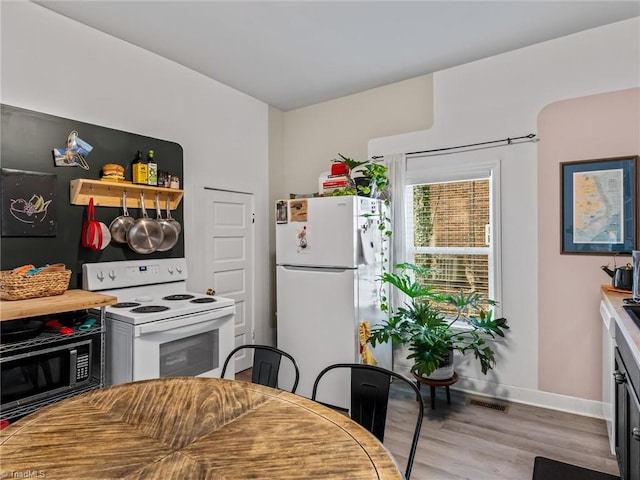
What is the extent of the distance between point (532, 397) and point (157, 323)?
2.77 metres

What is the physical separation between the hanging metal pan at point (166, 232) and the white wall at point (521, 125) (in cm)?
237

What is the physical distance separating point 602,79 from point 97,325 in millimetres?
3637

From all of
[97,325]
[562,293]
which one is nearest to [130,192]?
[97,325]

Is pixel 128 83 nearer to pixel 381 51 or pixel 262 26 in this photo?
pixel 262 26

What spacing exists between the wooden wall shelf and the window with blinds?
2062mm

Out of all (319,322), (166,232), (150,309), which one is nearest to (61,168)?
(166,232)

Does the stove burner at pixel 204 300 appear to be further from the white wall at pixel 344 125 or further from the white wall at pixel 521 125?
the white wall at pixel 521 125

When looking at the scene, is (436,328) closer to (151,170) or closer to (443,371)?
(443,371)

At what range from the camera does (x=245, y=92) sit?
380 cm

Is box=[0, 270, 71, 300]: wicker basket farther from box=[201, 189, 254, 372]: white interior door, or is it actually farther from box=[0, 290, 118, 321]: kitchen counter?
box=[201, 189, 254, 372]: white interior door

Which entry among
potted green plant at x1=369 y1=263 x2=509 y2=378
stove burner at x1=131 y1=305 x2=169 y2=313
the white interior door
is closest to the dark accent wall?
→ stove burner at x1=131 y1=305 x2=169 y2=313

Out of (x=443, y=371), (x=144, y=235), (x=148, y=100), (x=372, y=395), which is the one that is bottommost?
(x=443, y=371)

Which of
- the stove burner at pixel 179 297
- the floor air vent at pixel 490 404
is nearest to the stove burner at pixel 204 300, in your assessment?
the stove burner at pixel 179 297

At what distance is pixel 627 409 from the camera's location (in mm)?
1651
